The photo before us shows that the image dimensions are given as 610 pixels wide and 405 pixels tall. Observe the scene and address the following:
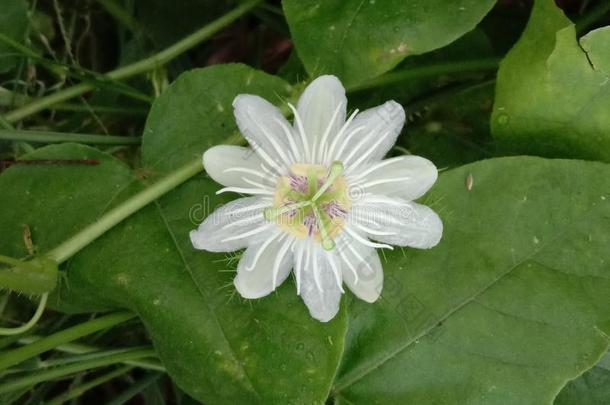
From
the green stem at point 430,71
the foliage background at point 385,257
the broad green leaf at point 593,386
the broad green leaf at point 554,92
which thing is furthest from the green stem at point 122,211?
the broad green leaf at point 593,386

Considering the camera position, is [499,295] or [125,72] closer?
[499,295]

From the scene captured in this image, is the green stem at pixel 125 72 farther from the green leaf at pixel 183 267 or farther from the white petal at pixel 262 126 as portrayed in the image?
the white petal at pixel 262 126

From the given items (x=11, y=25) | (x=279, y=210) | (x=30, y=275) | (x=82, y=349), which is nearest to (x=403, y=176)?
(x=279, y=210)

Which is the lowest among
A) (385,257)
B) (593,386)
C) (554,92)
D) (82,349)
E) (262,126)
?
(593,386)

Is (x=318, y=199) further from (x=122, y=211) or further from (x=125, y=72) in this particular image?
(x=125, y=72)

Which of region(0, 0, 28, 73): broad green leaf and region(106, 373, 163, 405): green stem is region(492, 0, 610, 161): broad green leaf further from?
region(0, 0, 28, 73): broad green leaf

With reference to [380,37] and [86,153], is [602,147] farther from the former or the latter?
[86,153]

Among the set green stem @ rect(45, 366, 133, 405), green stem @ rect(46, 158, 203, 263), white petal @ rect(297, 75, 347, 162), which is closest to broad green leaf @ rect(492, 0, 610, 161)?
white petal @ rect(297, 75, 347, 162)
